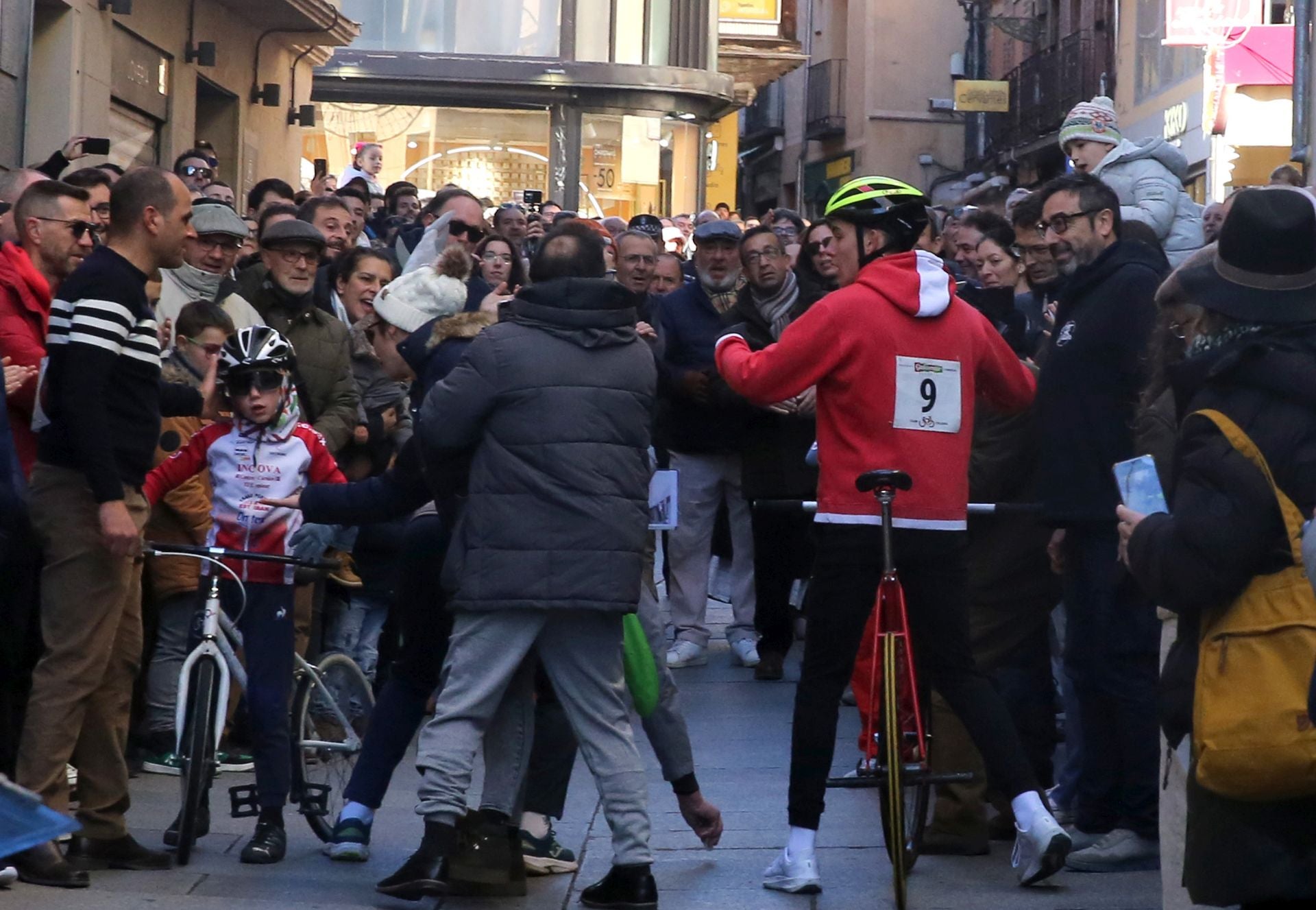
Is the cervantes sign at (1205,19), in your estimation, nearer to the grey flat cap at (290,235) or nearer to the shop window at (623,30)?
the shop window at (623,30)

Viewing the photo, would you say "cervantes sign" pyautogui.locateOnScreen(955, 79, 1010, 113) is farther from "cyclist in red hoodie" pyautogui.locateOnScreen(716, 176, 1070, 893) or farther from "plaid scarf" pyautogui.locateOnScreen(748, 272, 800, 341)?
"cyclist in red hoodie" pyautogui.locateOnScreen(716, 176, 1070, 893)

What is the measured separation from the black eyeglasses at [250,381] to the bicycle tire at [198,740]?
3.08 ft

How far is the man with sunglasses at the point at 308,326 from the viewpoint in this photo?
8945 mm

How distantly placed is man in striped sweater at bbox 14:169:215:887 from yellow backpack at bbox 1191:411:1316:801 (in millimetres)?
3325

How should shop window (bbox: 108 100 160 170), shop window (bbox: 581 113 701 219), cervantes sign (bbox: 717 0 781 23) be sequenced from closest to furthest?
shop window (bbox: 108 100 160 170) < shop window (bbox: 581 113 701 219) < cervantes sign (bbox: 717 0 781 23)

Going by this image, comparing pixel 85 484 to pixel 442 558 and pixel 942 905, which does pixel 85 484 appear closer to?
pixel 442 558

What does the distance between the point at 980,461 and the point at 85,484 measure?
3.02m

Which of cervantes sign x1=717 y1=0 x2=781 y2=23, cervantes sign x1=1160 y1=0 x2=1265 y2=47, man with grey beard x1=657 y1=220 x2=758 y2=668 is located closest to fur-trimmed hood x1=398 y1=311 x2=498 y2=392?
man with grey beard x1=657 y1=220 x2=758 y2=668

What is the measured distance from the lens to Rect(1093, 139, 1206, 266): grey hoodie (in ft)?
29.9

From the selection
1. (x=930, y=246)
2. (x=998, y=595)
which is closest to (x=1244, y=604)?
(x=998, y=595)

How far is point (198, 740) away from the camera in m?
6.68

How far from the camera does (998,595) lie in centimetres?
734

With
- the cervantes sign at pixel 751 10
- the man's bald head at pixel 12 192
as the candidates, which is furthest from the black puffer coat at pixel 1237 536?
the cervantes sign at pixel 751 10

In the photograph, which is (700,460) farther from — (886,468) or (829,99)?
(829,99)
